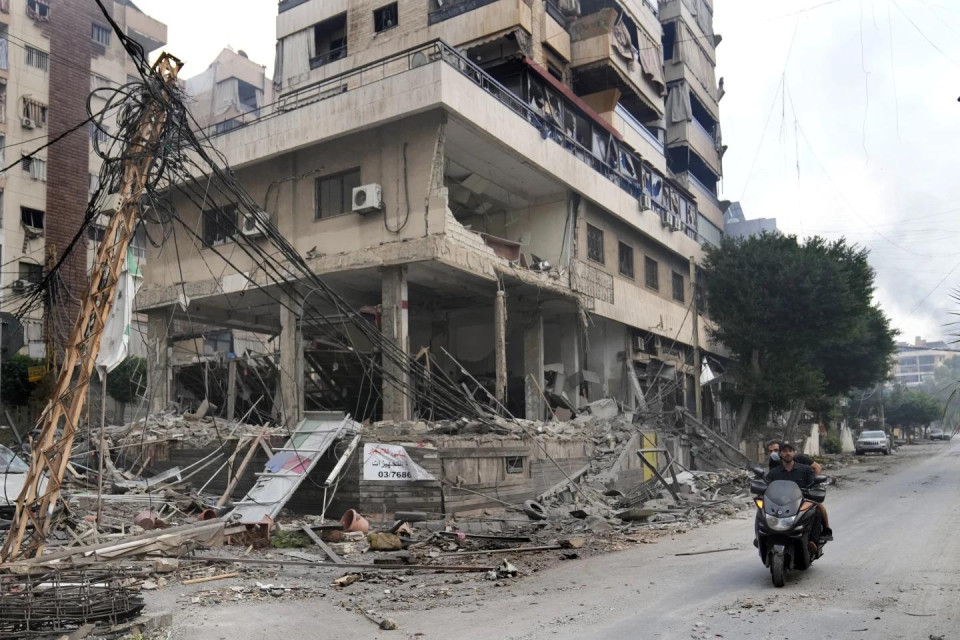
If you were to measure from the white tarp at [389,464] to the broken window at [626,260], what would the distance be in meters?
15.9

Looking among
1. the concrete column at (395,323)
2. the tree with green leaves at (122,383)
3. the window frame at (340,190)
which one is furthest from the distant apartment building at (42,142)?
the concrete column at (395,323)

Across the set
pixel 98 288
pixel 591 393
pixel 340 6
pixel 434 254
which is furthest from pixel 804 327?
pixel 98 288

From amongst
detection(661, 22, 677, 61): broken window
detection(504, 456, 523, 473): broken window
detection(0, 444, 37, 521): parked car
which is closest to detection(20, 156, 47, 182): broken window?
detection(0, 444, 37, 521): parked car

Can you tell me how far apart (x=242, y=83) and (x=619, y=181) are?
36.5m

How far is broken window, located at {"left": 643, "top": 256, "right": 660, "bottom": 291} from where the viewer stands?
100 ft

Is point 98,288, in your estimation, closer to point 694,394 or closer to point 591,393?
point 591,393

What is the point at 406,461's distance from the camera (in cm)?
1438

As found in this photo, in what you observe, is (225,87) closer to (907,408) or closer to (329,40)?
(329,40)

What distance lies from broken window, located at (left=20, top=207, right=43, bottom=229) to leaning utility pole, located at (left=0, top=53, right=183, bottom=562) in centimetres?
3057

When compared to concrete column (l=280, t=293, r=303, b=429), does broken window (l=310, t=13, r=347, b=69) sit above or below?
above

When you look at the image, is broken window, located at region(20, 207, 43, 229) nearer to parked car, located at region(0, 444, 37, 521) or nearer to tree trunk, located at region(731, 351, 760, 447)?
parked car, located at region(0, 444, 37, 521)

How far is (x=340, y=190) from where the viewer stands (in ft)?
69.6

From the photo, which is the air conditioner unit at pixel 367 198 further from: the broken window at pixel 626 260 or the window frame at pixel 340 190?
the broken window at pixel 626 260

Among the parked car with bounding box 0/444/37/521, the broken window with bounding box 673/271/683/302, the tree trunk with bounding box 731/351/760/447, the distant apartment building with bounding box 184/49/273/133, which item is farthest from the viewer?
the distant apartment building with bounding box 184/49/273/133
